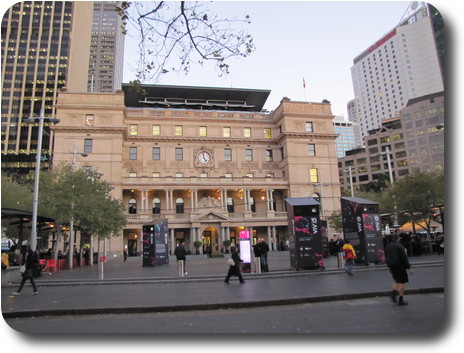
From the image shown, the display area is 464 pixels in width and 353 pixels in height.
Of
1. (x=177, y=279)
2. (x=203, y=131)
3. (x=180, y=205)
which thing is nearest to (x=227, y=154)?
(x=203, y=131)

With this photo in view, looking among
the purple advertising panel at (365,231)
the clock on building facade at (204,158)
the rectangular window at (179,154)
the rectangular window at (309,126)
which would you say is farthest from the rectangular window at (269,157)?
the purple advertising panel at (365,231)

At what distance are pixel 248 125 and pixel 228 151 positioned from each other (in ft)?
17.5

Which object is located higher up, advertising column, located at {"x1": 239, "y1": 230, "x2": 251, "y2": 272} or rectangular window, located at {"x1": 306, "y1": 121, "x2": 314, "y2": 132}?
rectangular window, located at {"x1": 306, "y1": 121, "x2": 314, "y2": 132}

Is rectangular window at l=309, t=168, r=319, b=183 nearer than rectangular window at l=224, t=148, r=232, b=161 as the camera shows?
Yes

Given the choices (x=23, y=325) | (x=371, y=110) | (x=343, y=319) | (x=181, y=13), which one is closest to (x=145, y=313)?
(x=23, y=325)

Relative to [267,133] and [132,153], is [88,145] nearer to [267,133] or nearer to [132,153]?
[132,153]

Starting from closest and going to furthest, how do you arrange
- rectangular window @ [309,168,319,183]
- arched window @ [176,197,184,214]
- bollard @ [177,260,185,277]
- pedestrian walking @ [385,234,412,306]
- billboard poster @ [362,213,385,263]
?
pedestrian walking @ [385,234,412,306] < bollard @ [177,260,185,277] < billboard poster @ [362,213,385,263] < arched window @ [176,197,184,214] < rectangular window @ [309,168,319,183]

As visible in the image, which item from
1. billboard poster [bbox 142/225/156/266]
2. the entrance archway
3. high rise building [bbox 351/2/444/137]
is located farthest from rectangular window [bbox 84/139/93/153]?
high rise building [bbox 351/2/444/137]

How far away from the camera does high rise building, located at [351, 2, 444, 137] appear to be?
483 ft

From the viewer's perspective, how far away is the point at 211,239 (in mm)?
48094

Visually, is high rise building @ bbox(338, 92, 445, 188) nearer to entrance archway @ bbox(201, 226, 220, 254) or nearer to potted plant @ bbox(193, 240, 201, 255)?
entrance archway @ bbox(201, 226, 220, 254)

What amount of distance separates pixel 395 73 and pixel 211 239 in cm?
14794

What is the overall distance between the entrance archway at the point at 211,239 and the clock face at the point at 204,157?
992 centimetres

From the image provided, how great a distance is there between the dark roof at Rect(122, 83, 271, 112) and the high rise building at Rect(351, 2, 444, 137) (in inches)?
3933
